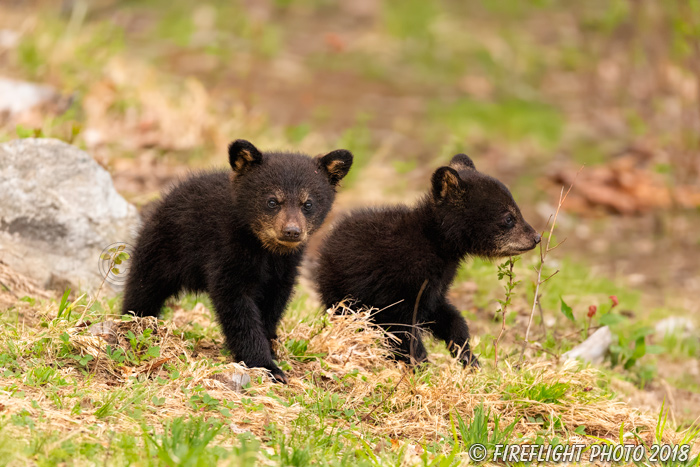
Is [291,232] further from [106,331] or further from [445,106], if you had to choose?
[445,106]

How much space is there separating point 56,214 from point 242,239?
2185 millimetres

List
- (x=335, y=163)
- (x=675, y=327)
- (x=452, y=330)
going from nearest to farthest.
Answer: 1. (x=335, y=163)
2. (x=452, y=330)
3. (x=675, y=327)

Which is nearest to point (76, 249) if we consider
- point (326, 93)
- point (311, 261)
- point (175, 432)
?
point (311, 261)

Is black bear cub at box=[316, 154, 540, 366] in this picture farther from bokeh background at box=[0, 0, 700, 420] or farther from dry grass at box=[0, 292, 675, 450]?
bokeh background at box=[0, 0, 700, 420]

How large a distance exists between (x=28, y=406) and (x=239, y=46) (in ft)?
39.6

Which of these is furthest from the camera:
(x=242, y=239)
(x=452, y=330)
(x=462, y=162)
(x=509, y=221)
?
(x=462, y=162)

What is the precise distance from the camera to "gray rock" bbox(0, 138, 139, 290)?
20.5 ft

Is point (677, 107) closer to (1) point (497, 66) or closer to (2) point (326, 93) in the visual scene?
(1) point (497, 66)

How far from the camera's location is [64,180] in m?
6.50

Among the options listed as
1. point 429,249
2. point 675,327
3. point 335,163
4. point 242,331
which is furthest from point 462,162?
point 675,327

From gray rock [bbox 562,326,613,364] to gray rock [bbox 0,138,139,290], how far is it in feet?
11.6

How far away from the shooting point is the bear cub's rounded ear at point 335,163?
522 centimetres

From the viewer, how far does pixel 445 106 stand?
45.6 feet

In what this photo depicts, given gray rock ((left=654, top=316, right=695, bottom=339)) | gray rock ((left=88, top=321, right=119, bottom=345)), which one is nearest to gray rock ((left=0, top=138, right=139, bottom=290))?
gray rock ((left=88, top=321, right=119, bottom=345))
